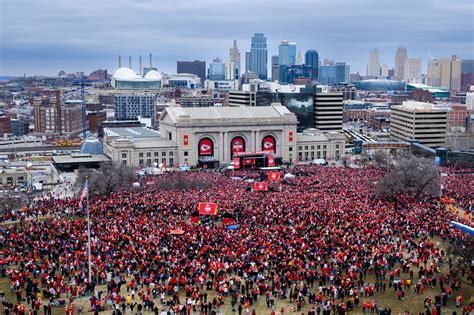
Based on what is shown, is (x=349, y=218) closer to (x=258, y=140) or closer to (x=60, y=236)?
(x=60, y=236)

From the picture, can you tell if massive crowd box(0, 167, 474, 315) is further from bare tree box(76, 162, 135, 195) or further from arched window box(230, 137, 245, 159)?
arched window box(230, 137, 245, 159)

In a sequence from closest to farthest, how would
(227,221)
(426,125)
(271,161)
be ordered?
(227,221) → (271,161) → (426,125)

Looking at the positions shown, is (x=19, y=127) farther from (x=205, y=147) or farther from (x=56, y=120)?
(x=205, y=147)

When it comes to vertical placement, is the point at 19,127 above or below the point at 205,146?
below

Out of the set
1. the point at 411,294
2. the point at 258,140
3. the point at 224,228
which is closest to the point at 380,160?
the point at 258,140

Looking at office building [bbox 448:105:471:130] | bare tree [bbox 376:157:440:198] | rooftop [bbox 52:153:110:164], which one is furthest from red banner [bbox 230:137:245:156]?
office building [bbox 448:105:471:130]

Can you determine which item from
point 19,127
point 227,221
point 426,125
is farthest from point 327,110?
point 19,127

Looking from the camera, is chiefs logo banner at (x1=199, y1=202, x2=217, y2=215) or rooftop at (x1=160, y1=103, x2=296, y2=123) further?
rooftop at (x1=160, y1=103, x2=296, y2=123)
